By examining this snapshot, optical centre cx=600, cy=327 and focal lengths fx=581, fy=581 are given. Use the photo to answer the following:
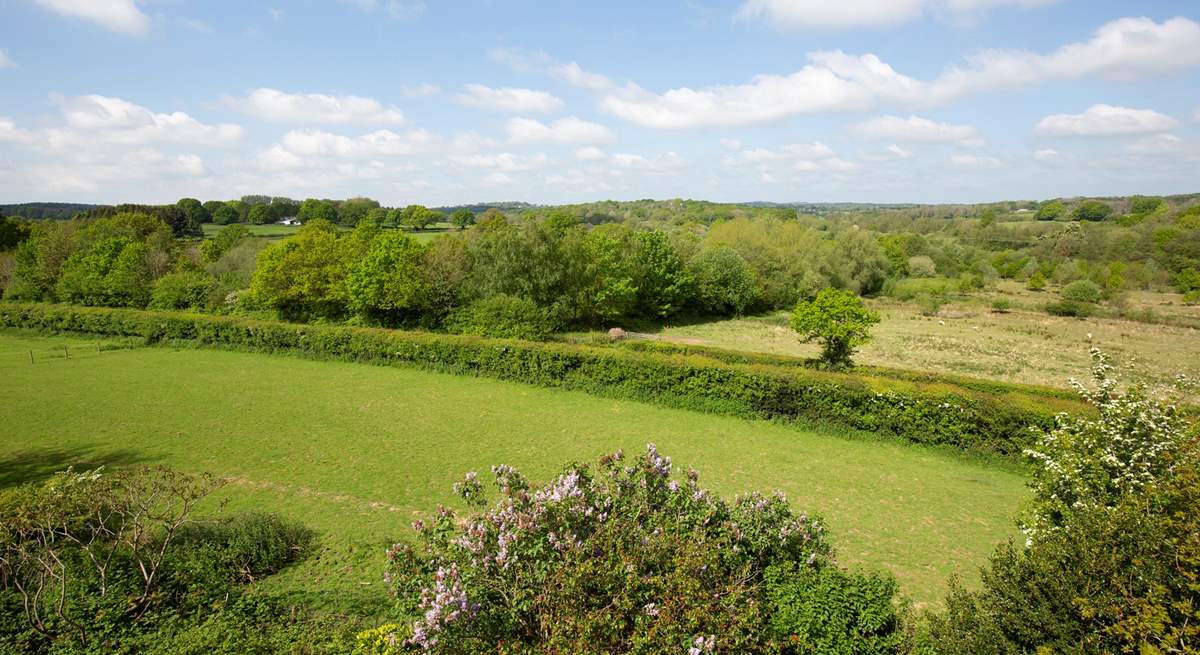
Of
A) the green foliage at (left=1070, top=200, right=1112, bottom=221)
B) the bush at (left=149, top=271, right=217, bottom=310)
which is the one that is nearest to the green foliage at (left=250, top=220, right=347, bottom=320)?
the bush at (left=149, top=271, right=217, bottom=310)

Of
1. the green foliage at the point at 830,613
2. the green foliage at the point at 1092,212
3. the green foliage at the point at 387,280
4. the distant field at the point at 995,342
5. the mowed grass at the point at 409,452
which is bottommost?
the distant field at the point at 995,342

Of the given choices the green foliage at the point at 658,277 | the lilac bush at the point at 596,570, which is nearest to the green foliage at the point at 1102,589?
the lilac bush at the point at 596,570

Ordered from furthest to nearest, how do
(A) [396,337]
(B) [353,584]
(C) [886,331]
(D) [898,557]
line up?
(C) [886,331], (A) [396,337], (D) [898,557], (B) [353,584]

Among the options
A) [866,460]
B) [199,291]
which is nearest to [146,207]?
[199,291]

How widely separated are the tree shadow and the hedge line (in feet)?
36.9

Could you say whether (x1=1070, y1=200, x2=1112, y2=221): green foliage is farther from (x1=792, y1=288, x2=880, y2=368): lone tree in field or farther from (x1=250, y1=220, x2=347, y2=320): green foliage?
(x1=250, y1=220, x2=347, y2=320): green foliage

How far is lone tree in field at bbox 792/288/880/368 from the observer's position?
20531mm

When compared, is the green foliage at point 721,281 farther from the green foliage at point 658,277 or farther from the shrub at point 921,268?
the shrub at point 921,268

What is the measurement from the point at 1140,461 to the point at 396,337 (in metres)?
23.9

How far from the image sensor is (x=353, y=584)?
867 centimetres

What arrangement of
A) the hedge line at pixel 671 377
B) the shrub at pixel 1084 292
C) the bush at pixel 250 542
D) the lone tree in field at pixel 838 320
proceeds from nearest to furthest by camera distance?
the bush at pixel 250 542
the hedge line at pixel 671 377
the lone tree in field at pixel 838 320
the shrub at pixel 1084 292

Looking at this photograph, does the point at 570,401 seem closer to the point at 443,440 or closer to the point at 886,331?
the point at 443,440

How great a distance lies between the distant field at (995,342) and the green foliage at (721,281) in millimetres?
1682

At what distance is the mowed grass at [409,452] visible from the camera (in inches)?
423
